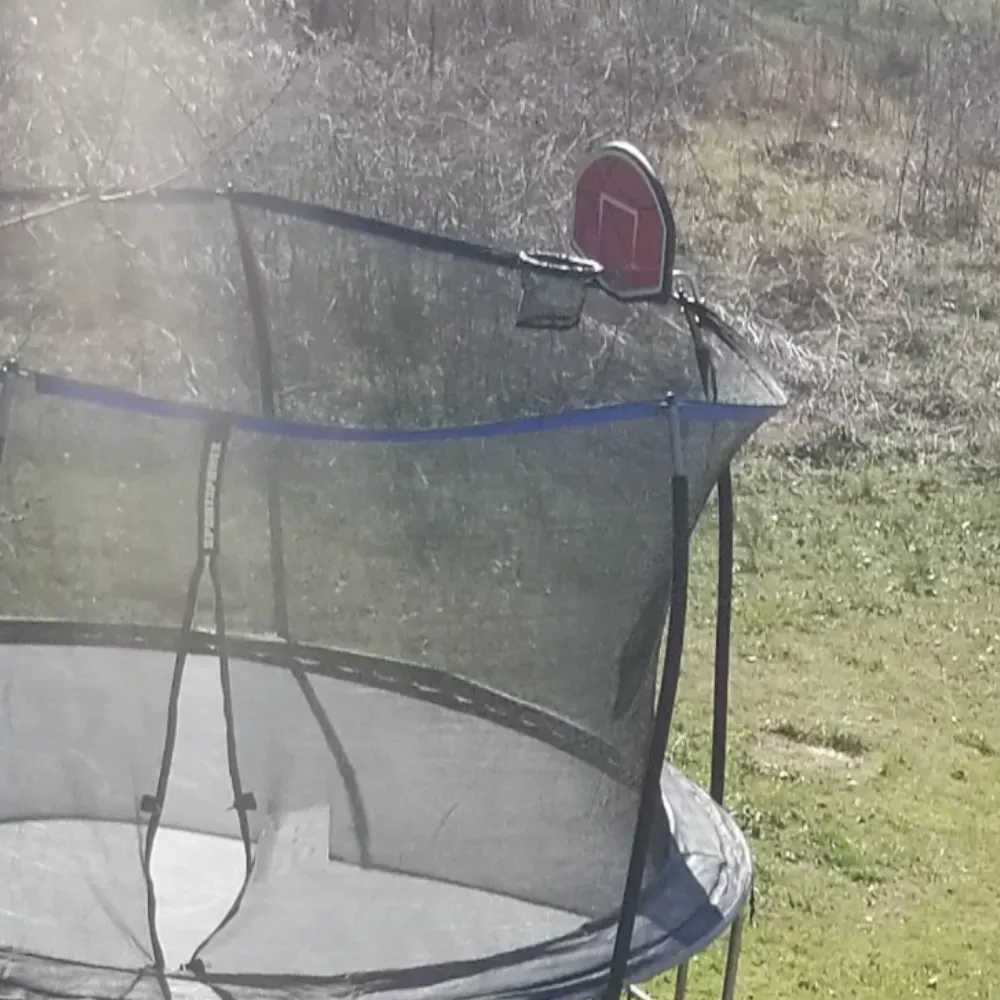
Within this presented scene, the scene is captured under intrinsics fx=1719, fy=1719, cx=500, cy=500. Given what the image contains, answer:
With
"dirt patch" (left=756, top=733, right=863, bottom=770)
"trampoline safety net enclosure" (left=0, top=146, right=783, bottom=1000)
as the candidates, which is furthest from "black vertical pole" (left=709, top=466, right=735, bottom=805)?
"dirt patch" (left=756, top=733, right=863, bottom=770)

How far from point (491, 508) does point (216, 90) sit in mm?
3277

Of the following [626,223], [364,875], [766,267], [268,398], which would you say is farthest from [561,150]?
[364,875]

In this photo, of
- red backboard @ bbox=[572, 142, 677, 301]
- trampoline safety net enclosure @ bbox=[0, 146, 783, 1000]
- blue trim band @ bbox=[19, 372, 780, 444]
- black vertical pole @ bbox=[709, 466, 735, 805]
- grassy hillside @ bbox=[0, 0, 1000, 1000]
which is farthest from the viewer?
grassy hillside @ bbox=[0, 0, 1000, 1000]

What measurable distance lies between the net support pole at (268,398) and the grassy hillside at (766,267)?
15cm

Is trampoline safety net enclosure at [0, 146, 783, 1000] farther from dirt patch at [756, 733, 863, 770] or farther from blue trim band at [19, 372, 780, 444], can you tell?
dirt patch at [756, 733, 863, 770]

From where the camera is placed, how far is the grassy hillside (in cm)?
301

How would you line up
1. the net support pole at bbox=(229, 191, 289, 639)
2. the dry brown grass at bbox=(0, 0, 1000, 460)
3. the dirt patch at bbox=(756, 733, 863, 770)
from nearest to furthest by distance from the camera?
the net support pole at bbox=(229, 191, 289, 639) < the dirt patch at bbox=(756, 733, 863, 770) < the dry brown grass at bbox=(0, 0, 1000, 460)

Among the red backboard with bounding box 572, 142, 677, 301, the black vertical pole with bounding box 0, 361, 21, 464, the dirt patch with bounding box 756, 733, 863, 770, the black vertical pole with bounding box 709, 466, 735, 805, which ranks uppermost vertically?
the red backboard with bounding box 572, 142, 677, 301

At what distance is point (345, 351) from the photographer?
294 centimetres

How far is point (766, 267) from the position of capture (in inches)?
233

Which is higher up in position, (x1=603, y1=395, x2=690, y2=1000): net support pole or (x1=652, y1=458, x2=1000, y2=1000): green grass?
(x1=603, y1=395, x2=690, y2=1000): net support pole

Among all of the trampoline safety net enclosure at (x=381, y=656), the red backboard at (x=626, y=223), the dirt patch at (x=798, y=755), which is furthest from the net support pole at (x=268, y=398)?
the dirt patch at (x=798, y=755)

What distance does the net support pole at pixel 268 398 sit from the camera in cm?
232

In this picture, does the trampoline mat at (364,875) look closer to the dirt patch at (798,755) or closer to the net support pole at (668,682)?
the net support pole at (668,682)
